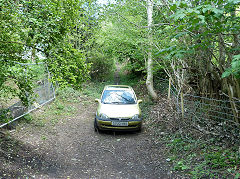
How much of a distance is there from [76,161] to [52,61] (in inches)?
105

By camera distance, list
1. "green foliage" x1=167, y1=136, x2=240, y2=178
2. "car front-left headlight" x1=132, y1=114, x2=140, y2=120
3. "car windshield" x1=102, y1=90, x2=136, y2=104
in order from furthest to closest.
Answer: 1. "car windshield" x1=102, y1=90, x2=136, y2=104
2. "car front-left headlight" x1=132, y1=114, x2=140, y2=120
3. "green foliage" x1=167, y1=136, x2=240, y2=178

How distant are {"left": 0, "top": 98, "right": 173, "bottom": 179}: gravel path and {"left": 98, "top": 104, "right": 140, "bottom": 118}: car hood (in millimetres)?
816

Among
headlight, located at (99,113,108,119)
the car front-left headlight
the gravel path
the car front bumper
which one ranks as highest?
headlight, located at (99,113,108,119)

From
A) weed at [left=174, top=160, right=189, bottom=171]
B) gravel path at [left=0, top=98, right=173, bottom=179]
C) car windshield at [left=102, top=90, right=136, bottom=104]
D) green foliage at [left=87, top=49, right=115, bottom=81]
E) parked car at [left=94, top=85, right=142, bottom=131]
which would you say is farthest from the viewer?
green foliage at [left=87, top=49, right=115, bottom=81]

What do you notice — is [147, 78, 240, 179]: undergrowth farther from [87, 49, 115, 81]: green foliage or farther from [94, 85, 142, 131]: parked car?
[87, 49, 115, 81]: green foliage

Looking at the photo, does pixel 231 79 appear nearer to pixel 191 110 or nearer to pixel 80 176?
pixel 191 110

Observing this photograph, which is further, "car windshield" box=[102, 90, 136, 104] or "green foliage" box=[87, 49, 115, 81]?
"green foliage" box=[87, 49, 115, 81]

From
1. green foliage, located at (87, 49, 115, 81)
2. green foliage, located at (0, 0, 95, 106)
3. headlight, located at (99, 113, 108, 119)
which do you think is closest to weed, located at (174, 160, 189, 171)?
headlight, located at (99, 113, 108, 119)

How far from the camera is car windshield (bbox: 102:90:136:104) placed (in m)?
7.53

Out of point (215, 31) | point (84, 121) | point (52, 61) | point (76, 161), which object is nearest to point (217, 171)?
point (215, 31)

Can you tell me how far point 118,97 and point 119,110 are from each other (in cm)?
101

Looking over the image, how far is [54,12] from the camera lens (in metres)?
3.96

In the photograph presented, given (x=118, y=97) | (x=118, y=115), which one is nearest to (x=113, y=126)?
(x=118, y=115)

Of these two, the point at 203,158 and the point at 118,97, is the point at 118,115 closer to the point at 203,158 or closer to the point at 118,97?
the point at 118,97
